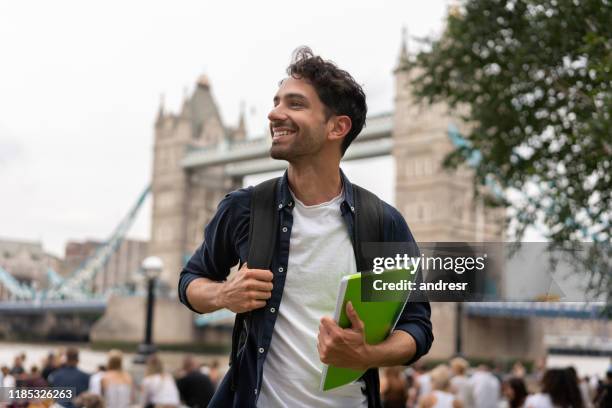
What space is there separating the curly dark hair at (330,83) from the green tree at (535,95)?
16.6 feet

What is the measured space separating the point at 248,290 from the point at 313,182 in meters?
0.32

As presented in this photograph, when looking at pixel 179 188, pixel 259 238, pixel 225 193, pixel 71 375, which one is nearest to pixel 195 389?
pixel 71 375

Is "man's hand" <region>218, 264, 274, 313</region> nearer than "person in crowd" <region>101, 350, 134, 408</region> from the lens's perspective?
Yes

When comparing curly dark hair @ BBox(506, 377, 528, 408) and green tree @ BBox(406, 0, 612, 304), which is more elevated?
green tree @ BBox(406, 0, 612, 304)

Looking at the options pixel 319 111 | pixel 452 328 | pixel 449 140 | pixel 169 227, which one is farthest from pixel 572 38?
pixel 169 227

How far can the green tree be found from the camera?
7.17 m

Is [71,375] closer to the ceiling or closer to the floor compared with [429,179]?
closer to the floor

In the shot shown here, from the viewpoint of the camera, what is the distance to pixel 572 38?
7.72 metres

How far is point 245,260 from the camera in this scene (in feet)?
5.81

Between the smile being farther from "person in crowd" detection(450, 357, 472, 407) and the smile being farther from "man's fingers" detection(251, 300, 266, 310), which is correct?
"person in crowd" detection(450, 357, 472, 407)

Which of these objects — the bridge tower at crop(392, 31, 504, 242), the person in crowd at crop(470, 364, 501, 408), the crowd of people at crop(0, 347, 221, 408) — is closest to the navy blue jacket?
the crowd of people at crop(0, 347, 221, 408)

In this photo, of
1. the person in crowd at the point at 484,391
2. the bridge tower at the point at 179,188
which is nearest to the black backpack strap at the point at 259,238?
the person in crowd at the point at 484,391

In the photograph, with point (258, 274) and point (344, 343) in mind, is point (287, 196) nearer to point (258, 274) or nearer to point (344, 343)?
point (258, 274)

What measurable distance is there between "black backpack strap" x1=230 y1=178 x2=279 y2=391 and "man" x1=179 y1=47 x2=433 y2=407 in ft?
0.04
